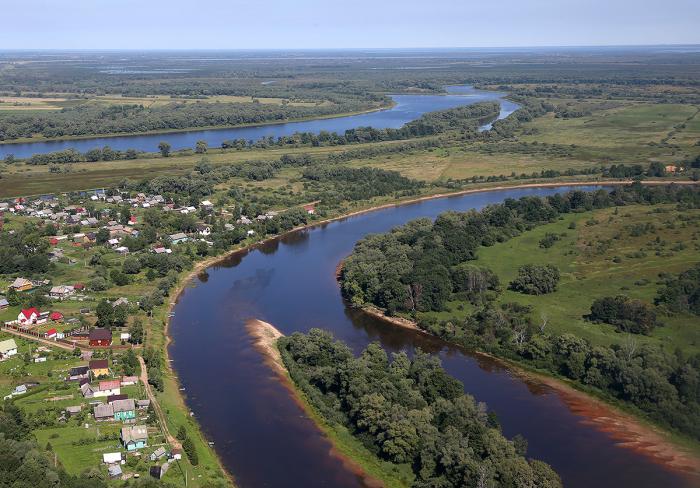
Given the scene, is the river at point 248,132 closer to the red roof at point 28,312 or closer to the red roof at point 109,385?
the red roof at point 28,312

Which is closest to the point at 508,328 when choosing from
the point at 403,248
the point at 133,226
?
the point at 403,248

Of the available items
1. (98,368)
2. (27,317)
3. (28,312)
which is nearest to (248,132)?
(28,312)

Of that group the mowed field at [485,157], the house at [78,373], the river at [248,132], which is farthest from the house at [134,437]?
the river at [248,132]

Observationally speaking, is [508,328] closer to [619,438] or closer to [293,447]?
[619,438]

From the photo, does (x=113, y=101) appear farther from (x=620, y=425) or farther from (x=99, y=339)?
(x=620, y=425)

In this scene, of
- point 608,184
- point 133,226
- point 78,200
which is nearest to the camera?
point 133,226
